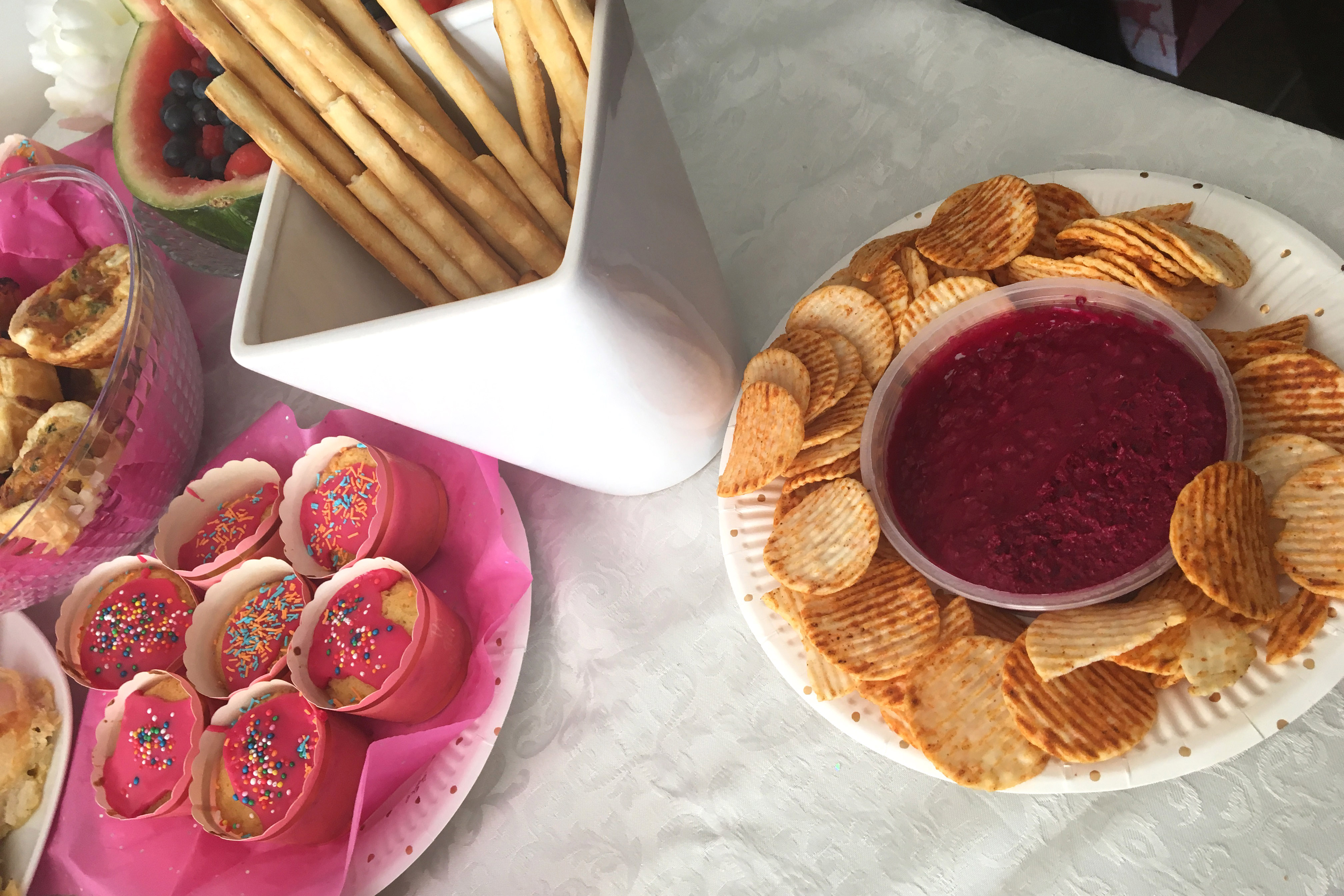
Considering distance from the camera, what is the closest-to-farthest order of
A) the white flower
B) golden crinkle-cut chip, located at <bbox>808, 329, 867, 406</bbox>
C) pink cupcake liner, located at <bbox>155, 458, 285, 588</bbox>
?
golden crinkle-cut chip, located at <bbox>808, 329, 867, 406</bbox> < pink cupcake liner, located at <bbox>155, 458, 285, 588</bbox> < the white flower

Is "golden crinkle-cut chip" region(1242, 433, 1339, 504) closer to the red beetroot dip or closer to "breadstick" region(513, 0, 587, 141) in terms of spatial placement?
the red beetroot dip

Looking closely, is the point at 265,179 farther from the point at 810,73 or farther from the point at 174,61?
the point at 810,73

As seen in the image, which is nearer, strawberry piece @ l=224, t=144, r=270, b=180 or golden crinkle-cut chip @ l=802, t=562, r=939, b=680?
golden crinkle-cut chip @ l=802, t=562, r=939, b=680

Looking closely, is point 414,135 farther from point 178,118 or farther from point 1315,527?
point 1315,527

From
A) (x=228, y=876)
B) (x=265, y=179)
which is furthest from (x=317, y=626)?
(x=265, y=179)

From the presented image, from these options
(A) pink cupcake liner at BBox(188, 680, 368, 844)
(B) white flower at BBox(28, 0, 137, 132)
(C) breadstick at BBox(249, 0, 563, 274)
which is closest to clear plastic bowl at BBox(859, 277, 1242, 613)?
(C) breadstick at BBox(249, 0, 563, 274)

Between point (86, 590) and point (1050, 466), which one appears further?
point (86, 590)
